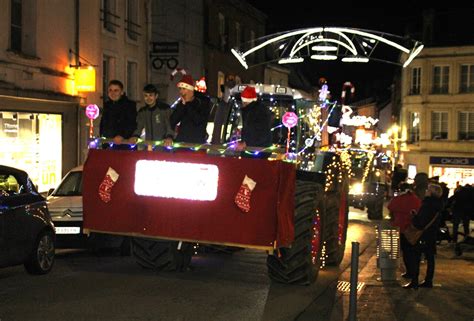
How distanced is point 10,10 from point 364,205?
42.3 feet

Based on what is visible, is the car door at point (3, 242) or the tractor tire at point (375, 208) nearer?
the car door at point (3, 242)

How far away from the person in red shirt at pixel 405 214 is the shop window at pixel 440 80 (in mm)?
37543

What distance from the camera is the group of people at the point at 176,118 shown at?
973 centimetres

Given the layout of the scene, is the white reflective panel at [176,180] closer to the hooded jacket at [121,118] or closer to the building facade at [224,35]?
the hooded jacket at [121,118]

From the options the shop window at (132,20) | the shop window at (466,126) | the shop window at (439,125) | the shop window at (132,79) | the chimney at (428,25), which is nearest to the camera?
the shop window at (132,20)

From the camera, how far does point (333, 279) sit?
1209 cm

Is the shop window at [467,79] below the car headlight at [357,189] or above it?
above

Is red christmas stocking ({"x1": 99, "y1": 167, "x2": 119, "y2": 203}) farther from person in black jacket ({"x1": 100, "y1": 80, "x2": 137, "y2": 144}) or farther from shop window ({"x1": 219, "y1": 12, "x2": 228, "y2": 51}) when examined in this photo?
shop window ({"x1": 219, "y1": 12, "x2": 228, "y2": 51})

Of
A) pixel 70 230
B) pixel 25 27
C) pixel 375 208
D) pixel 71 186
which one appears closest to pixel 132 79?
pixel 25 27

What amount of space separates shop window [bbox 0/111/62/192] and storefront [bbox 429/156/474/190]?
30980 millimetres

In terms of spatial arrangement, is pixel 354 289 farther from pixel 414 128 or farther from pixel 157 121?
pixel 414 128

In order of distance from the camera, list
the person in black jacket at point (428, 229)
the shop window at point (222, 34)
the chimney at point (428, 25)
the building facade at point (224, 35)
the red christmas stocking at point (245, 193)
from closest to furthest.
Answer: the red christmas stocking at point (245, 193), the person in black jacket at point (428, 229), the building facade at point (224, 35), the shop window at point (222, 34), the chimney at point (428, 25)

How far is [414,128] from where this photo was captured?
167 feet

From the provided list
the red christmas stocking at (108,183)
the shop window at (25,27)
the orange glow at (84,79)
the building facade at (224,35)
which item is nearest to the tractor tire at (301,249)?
the red christmas stocking at (108,183)
